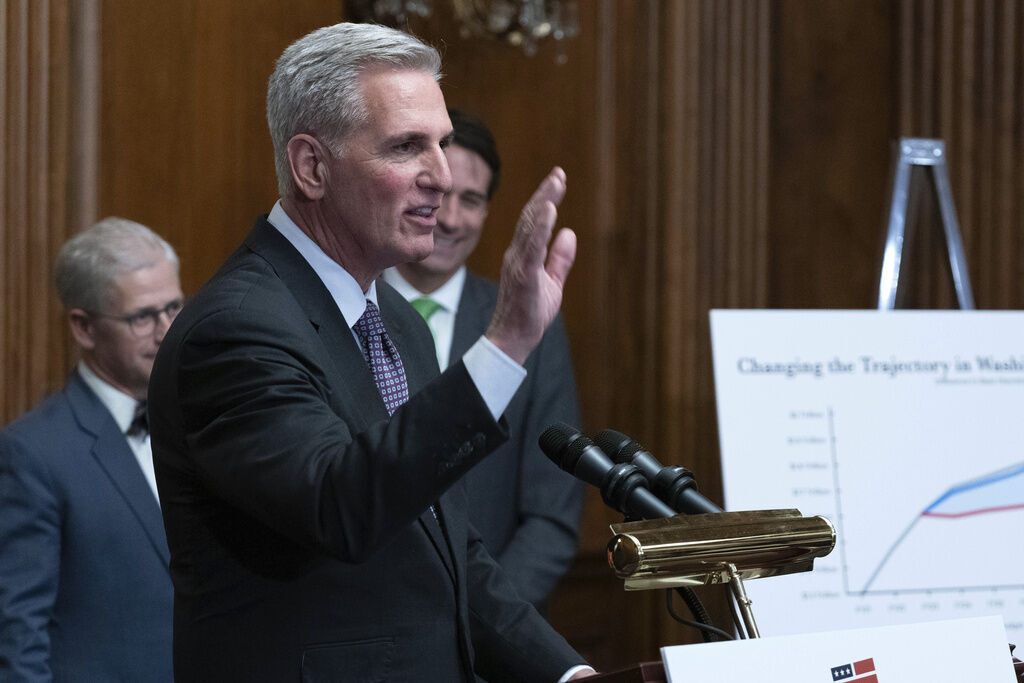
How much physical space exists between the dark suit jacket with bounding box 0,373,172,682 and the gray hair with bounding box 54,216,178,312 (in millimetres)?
337

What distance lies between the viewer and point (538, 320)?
1422mm

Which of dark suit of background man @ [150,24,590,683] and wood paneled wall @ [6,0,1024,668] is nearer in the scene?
dark suit of background man @ [150,24,590,683]

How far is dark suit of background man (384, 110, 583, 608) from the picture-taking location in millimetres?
2959

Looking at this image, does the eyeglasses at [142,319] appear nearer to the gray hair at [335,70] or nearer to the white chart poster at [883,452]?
the gray hair at [335,70]

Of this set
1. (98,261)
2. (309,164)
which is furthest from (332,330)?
(98,261)

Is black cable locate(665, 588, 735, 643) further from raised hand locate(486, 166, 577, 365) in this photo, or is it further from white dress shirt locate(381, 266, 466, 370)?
white dress shirt locate(381, 266, 466, 370)

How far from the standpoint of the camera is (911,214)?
3.57m

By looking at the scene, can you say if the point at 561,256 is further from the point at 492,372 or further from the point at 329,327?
the point at 329,327

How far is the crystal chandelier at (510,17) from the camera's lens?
3.92 m

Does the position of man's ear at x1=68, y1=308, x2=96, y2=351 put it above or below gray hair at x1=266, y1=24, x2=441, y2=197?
below

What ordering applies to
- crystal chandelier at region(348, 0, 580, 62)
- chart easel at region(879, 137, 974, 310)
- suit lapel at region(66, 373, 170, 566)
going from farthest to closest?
1. crystal chandelier at region(348, 0, 580, 62)
2. chart easel at region(879, 137, 974, 310)
3. suit lapel at region(66, 373, 170, 566)

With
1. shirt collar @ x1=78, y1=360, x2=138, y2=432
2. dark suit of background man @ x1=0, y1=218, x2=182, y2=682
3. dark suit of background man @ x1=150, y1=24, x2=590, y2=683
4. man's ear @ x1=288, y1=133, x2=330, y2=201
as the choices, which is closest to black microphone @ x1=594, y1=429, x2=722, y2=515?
dark suit of background man @ x1=150, y1=24, x2=590, y2=683

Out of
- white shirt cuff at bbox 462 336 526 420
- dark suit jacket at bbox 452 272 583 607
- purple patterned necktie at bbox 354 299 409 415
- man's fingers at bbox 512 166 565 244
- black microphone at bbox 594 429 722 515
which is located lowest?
dark suit jacket at bbox 452 272 583 607

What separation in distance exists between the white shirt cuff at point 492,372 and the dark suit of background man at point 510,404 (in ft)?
4.81
